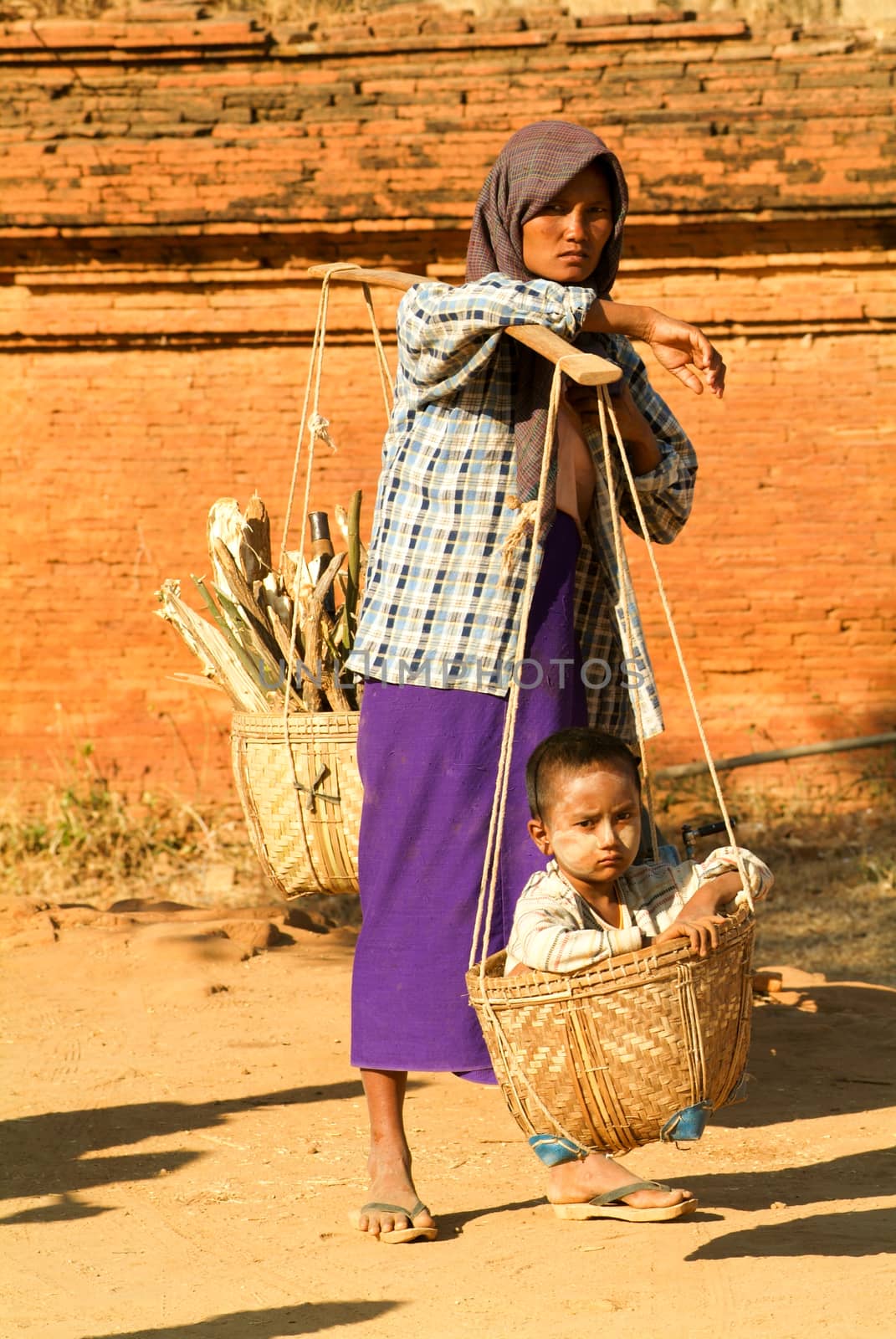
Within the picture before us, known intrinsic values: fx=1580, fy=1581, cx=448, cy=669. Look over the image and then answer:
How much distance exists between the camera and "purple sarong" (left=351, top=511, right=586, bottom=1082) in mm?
3209

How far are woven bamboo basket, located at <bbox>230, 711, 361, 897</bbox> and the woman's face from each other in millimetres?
1272

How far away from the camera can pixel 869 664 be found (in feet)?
25.7

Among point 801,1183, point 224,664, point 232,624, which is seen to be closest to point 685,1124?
point 801,1183

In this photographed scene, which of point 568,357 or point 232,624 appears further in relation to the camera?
point 232,624

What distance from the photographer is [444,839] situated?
10.6 ft

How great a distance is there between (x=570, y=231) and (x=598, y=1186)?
1.91 m

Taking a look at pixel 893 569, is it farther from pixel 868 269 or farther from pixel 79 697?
pixel 79 697

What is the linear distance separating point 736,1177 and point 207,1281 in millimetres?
1294

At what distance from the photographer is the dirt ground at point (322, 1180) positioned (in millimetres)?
2807

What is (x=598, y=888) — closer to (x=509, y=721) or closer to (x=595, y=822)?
(x=595, y=822)

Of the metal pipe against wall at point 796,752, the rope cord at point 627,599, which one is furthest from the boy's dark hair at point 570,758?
the metal pipe against wall at point 796,752

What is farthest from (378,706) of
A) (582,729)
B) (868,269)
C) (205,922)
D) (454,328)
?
(868,269)

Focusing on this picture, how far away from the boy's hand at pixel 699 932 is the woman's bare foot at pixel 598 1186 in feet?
2.20

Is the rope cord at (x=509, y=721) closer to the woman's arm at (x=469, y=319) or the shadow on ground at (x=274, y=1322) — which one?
the woman's arm at (x=469, y=319)
